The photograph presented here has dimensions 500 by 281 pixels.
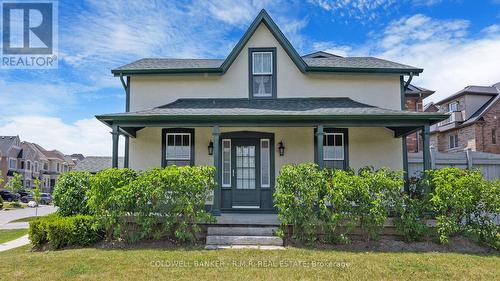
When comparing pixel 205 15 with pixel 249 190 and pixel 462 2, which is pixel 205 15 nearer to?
pixel 249 190

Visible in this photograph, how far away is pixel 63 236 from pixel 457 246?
854cm

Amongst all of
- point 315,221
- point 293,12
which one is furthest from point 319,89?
point 315,221

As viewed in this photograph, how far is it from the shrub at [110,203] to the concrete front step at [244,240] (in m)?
1.91

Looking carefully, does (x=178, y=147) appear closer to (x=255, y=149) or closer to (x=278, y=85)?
(x=255, y=149)

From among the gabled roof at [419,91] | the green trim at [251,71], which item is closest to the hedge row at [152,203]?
the green trim at [251,71]

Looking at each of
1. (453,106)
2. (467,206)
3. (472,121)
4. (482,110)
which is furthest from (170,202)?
(453,106)

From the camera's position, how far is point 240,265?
A: 19.0 ft

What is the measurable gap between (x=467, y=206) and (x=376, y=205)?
196cm

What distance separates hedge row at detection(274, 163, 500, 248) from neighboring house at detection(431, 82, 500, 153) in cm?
1865

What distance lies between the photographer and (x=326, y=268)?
5648mm

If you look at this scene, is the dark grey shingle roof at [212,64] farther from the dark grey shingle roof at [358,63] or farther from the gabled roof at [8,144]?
the gabled roof at [8,144]

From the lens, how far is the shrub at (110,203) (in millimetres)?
7172

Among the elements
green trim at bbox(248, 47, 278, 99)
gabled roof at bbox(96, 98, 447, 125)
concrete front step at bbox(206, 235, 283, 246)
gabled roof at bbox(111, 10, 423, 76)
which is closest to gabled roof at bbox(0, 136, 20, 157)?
gabled roof at bbox(111, 10, 423, 76)

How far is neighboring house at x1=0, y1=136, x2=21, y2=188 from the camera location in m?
42.7
